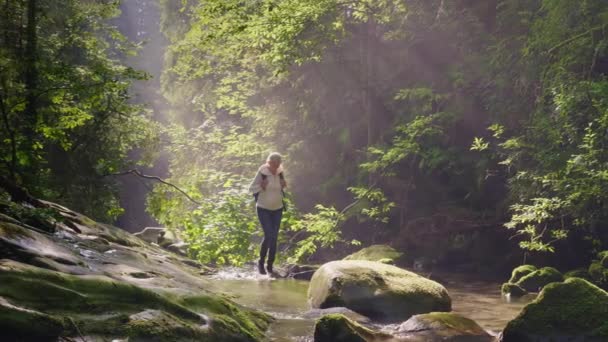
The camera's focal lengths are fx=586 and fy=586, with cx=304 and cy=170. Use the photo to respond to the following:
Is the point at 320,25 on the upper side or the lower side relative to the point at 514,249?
upper

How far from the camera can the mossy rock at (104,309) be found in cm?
450

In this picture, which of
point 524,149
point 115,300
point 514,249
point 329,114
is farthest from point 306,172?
point 115,300

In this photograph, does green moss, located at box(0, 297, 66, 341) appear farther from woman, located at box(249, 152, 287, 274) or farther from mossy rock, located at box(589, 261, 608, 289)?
mossy rock, located at box(589, 261, 608, 289)

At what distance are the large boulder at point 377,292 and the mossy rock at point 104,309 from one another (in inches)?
99.0

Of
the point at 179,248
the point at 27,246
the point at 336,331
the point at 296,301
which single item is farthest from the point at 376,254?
the point at 27,246

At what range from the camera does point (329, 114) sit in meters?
22.3

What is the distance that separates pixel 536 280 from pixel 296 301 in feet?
18.4

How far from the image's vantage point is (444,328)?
7004mm

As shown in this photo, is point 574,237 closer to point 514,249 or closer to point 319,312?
point 514,249

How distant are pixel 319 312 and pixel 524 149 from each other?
8.08 m

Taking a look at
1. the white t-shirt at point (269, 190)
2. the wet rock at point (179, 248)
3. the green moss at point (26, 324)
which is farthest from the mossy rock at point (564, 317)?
the wet rock at point (179, 248)

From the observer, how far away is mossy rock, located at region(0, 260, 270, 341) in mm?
4496

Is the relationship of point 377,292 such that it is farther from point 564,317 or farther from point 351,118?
point 351,118

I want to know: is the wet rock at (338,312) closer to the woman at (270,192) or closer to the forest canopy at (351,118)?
the woman at (270,192)
